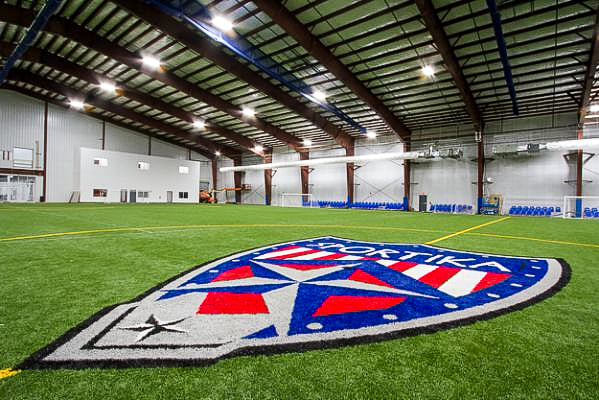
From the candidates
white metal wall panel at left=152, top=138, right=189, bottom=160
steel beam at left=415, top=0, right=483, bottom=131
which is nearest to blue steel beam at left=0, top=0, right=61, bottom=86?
steel beam at left=415, top=0, right=483, bottom=131

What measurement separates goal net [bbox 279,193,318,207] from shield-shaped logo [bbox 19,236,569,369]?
116 feet

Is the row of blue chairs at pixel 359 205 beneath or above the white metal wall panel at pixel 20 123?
beneath

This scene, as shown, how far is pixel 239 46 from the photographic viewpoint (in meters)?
18.9

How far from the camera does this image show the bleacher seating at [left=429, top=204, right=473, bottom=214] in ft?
99.8

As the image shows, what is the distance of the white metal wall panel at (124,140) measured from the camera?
40.5m

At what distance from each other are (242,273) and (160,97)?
32.7 m

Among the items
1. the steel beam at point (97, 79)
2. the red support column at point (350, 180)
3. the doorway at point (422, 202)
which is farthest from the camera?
the red support column at point (350, 180)

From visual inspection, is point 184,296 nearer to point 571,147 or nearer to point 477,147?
point 571,147

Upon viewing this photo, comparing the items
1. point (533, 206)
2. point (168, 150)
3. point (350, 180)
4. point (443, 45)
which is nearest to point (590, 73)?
point (443, 45)

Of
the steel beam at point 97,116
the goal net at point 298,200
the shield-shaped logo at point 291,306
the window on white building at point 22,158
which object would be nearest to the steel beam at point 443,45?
the shield-shaped logo at point 291,306

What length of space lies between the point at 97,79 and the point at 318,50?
20753 mm

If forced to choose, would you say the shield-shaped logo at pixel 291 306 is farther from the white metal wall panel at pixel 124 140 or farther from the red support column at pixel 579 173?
the white metal wall panel at pixel 124 140

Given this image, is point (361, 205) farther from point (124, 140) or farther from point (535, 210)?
point (124, 140)

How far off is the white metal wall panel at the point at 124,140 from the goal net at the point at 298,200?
2265 centimetres
